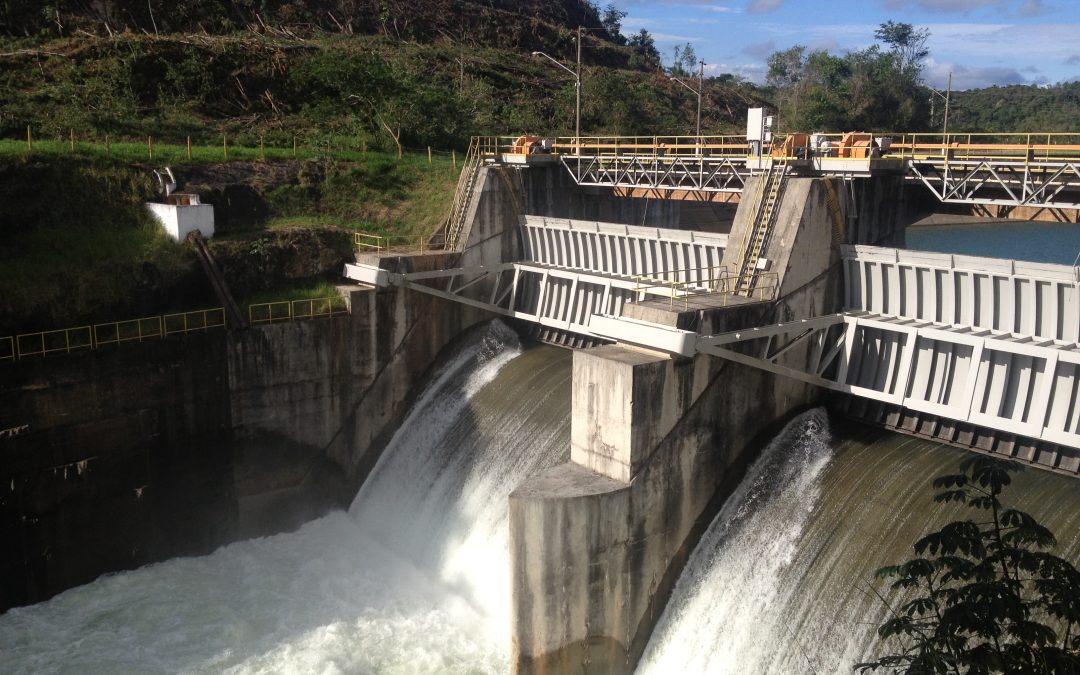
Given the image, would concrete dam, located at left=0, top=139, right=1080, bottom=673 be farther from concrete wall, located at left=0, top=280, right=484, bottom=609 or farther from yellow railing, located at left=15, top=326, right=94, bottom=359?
yellow railing, located at left=15, top=326, right=94, bottom=359

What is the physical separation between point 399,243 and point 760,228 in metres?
12.3

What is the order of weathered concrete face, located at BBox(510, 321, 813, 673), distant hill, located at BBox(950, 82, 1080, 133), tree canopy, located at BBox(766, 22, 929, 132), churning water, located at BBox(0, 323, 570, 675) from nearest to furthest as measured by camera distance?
weathered concrete face, located at BBox(510, 321, 813, 673) < churning water, located at BBox(0, 323, 570, 675) < tree canopy, located at BBox(766, 22, 929, 132) < distant hill, located at BBox(950, 82, 1080, 133)

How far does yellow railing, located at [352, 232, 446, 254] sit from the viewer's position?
26.2m

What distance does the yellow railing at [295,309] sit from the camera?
2314 centimetres

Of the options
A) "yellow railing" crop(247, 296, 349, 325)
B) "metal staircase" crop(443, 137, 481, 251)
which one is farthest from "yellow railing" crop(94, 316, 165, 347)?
"metal staircase" crop(443, 137, 481, 251)

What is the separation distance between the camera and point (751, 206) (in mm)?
19438

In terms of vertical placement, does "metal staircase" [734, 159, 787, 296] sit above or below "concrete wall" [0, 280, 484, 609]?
Result: above

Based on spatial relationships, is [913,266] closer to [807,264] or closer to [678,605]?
[807,264]

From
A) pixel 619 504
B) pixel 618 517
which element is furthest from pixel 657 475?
pixel 618 517

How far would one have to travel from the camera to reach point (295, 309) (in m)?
23.7

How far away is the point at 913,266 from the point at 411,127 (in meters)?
23.4

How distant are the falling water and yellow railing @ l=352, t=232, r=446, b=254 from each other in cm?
1249

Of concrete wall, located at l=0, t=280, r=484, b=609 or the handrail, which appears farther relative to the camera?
the handrail

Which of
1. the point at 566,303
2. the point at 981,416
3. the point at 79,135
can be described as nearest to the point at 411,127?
the point at 79,135
